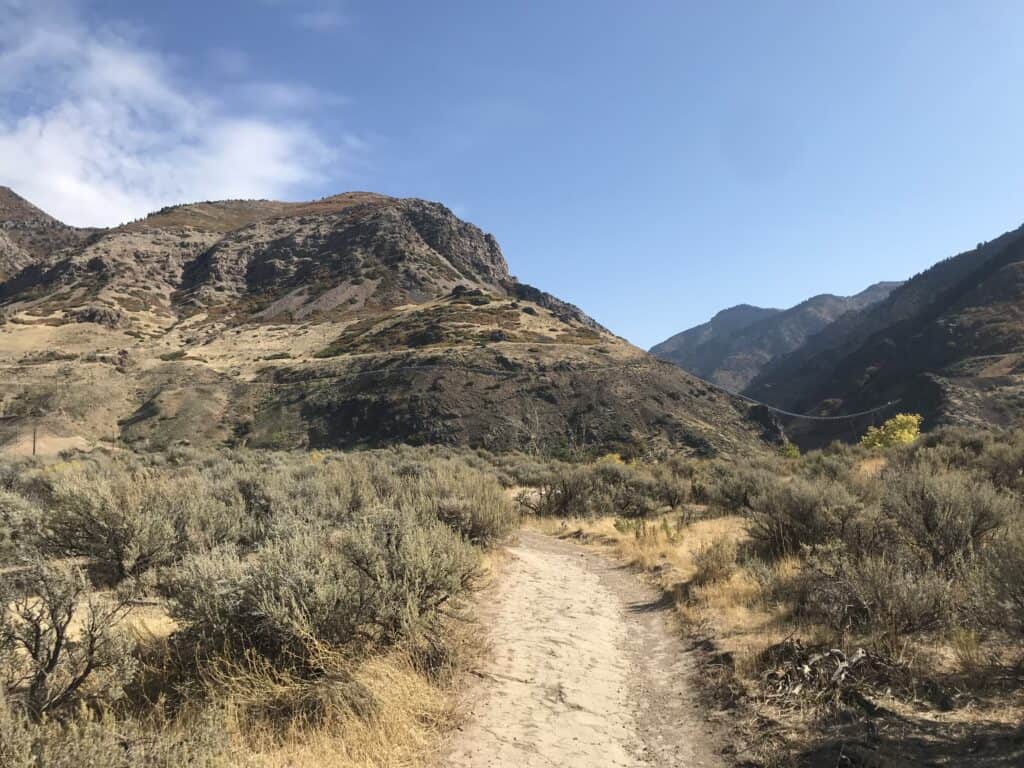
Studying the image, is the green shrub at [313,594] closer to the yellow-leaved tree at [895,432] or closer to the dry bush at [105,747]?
the dry bush at [105,747]

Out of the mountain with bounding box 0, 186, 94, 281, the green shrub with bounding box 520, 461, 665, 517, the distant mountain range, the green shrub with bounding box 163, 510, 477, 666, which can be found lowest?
the green shrub with bounding box 520, 461, 665, 517

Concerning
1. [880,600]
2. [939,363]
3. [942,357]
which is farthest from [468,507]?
[942,357]

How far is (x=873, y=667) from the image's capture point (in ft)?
14.5

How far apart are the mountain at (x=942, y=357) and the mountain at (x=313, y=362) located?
21.0 metres

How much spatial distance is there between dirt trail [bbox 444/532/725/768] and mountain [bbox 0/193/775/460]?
1556 inches

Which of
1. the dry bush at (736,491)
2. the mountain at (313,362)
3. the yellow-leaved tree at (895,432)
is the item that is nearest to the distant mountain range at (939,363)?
the yellow-leaved tree at (895,432)

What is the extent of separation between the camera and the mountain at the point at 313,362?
1897 inches

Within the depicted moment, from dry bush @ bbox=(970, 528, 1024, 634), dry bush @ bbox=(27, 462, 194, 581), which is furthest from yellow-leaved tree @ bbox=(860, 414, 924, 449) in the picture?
dry bush @ bbox=(27, 462, 194, 581)

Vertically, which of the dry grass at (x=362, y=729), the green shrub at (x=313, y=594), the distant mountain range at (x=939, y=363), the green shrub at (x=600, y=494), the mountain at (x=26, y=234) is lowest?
the green shrub at (x=600, y=494)

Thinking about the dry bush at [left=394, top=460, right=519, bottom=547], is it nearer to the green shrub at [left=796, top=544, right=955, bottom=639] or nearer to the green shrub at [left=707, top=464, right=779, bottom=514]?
the green shrub at [left=796, top=544, right=955, bottom=639]

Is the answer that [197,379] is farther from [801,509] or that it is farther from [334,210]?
[334,210]

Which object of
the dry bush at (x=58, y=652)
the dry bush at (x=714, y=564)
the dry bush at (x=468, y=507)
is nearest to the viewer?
the dry bush at (x=58, y=652)

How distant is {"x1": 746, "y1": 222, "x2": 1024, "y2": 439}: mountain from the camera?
188ft

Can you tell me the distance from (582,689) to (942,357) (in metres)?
96.6
